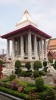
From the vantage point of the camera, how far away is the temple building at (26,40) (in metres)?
30.1

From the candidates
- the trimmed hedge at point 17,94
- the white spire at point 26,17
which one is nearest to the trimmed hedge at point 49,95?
the trimmed hedge at point 17,94

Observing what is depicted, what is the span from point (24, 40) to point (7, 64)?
574cm

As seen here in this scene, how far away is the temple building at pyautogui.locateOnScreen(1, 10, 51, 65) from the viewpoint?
30.1m

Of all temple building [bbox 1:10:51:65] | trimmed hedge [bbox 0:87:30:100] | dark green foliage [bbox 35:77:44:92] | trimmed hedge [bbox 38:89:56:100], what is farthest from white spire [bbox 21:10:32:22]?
trimmed hedge [bbox 38:89:56:100]

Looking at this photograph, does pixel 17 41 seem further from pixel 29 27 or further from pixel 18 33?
pixel 29 27

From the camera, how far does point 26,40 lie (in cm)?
3356

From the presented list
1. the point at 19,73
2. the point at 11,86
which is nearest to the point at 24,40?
the point at 19,73

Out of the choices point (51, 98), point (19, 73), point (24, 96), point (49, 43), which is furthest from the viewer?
point (49, 43)

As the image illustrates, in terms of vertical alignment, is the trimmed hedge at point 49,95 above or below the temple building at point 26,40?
below

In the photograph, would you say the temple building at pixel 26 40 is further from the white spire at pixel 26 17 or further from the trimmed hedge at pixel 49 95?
the trimmed hedge at pixel 49 95

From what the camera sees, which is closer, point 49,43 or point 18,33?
A: point 18,33

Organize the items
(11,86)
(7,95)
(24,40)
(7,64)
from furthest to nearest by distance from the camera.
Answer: (24,40)
(7,64)
(11,86)
(7,95)

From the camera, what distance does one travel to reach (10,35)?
32.9 metres

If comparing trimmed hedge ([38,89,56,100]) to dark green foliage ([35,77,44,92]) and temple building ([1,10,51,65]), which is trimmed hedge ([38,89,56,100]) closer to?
dark green foliage ([35,77,44,92])
